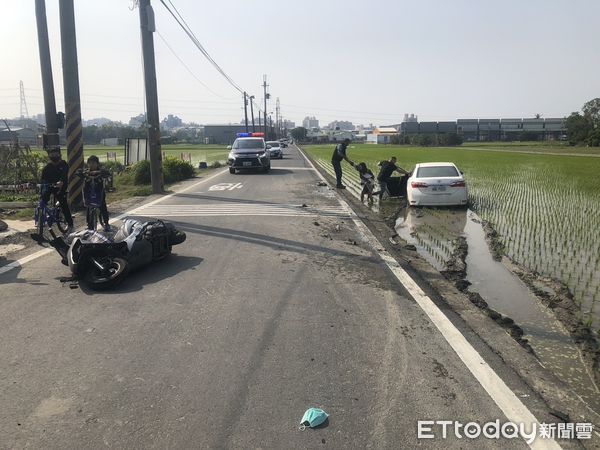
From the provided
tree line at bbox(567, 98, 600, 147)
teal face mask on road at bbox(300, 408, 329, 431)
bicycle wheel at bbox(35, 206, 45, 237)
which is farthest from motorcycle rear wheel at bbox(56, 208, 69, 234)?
tree line at bbox(567, 98, 600, 147)

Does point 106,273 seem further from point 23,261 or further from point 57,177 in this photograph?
point 57,177

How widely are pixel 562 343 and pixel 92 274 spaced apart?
5.26 meters

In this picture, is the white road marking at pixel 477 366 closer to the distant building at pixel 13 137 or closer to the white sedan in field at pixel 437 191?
the white sedan in field at pixel 437 191

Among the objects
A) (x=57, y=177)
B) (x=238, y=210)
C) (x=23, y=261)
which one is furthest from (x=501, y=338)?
(x=238, y=210)

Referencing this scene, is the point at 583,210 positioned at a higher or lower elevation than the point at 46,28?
lower

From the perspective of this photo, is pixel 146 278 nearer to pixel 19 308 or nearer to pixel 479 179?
pixel 19 308

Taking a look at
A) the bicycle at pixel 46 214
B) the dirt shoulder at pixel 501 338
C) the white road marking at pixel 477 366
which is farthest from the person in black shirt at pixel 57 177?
the white road marking at pixel 477 366

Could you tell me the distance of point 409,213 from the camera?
1475 cm

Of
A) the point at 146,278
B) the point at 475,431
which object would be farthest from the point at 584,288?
the point at 146,278

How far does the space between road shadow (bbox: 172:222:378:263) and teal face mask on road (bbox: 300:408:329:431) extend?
482 cm

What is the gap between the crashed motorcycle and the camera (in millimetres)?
6539

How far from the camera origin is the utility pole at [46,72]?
13.8 metres

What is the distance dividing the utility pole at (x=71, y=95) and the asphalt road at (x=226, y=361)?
674cm

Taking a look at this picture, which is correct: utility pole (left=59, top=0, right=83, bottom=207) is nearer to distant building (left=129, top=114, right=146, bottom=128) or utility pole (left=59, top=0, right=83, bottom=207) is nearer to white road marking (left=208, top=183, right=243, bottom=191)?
white road marking (left=208, top=183, right=243, bottom=191)
